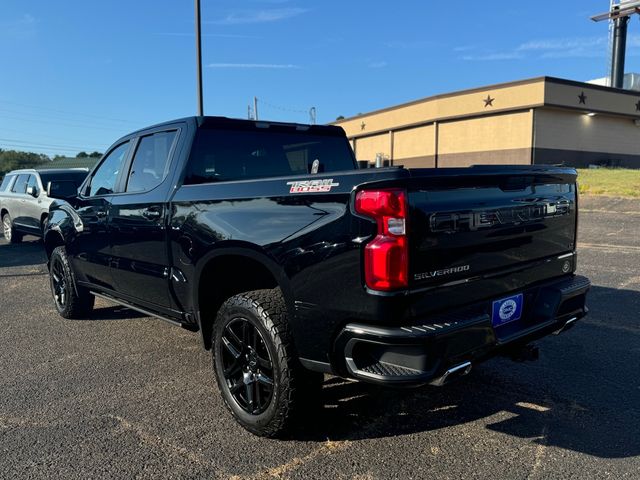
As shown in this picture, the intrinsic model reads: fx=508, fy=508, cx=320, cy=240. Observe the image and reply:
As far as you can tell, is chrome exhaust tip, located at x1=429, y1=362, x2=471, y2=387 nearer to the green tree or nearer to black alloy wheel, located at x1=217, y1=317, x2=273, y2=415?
black alloy wheel, located at x1=217, y1=317, x2=273, y2=415

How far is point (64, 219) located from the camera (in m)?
5.40

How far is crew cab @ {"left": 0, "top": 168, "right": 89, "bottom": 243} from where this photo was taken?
1090 cm

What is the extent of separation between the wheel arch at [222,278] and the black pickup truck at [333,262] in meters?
0.01

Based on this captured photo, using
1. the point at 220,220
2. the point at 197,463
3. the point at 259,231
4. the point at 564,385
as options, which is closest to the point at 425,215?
the point at 259,231

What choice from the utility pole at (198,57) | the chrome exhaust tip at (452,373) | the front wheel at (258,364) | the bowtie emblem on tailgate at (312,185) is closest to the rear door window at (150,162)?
the front wheel at (258,364)

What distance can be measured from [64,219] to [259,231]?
344 centimetres

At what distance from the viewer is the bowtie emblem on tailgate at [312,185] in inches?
102

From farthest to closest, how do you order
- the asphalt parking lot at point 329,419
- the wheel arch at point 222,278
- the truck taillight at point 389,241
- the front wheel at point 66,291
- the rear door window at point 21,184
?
the rear door window at point 21,184 → the front wheel at point 66,291 → the wheel arch at point 222,278 → the asphalt parking lot at point 329,419 → the truck taillight at point 389,241

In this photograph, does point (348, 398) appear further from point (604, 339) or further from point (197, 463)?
point (604, 339)

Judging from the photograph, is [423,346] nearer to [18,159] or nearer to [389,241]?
[389,241]

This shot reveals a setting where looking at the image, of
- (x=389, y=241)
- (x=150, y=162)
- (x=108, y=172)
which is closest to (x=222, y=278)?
(x=150, y=162)

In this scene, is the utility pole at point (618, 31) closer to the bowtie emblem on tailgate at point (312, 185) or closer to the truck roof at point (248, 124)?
the truck roof at point (248, 124)

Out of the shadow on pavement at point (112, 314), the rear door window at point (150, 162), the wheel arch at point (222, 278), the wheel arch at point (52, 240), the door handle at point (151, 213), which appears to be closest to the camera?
the wheel arch at point (222, 278)

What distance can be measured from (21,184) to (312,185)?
38.3ft
